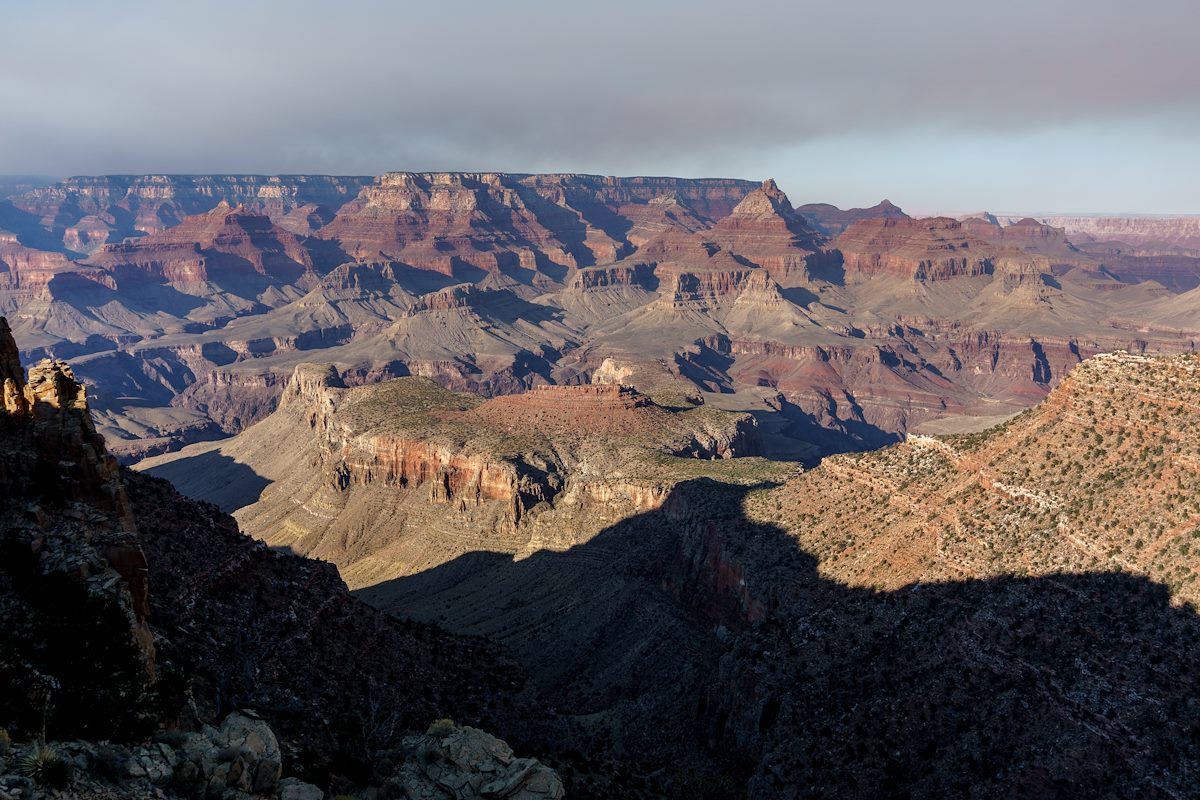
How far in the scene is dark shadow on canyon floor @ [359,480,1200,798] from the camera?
37281 millimetres

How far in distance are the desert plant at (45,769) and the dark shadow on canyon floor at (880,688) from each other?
78.1ft

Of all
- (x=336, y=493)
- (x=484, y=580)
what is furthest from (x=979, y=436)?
(x=336, y=493)

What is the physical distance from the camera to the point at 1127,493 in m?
46.3

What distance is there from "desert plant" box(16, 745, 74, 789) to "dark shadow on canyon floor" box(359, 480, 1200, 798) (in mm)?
23805

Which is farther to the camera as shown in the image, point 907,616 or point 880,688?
point 907,616

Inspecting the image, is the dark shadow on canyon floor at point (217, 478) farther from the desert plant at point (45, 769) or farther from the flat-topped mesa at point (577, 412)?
the desert plant at point (45, 769)

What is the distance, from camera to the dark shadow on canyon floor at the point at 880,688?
37.3 m

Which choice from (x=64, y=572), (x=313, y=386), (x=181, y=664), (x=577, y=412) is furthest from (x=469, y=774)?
(x=313, y=386)

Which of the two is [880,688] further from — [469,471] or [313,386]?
[313,386]

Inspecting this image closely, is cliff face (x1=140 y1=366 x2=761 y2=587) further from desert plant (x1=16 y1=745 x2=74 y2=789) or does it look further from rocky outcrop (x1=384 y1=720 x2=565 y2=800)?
desert plant (x1=16 y1=745 x2=74 y2=789)

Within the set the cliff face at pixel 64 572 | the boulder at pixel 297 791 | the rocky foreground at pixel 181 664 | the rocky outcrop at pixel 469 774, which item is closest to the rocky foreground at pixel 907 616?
the rocky outcrop at pixel 469 774

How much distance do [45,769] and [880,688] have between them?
3680 centimetres

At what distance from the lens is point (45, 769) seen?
1972 cm

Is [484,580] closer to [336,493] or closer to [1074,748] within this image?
[336,493]
